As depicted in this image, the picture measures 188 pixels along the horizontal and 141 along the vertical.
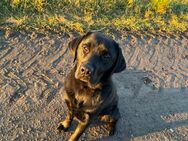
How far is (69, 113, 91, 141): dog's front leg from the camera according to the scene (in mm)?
4641

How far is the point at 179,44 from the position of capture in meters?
7.62

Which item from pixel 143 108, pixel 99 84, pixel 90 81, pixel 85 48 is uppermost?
pixel 85 48

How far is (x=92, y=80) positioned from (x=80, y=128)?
0.74 meters

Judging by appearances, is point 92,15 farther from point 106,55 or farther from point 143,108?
point 106,55

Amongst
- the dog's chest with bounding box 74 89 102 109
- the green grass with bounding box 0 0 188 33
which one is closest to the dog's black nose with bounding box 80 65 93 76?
the dog's chest with bounding box 74 89 102 109

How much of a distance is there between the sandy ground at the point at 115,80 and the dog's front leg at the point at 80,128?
29 centimetres

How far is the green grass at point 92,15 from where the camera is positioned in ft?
23.2

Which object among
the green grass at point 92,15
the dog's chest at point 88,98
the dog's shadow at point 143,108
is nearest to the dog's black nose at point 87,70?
the dog's chest at point 88,98

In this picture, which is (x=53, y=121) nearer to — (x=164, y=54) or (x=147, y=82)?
(x=147, y=82)

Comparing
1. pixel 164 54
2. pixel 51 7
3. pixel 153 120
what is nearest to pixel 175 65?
pixel 164 54

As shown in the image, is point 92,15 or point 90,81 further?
point 92,15

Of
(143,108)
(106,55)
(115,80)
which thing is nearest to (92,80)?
(106,55)

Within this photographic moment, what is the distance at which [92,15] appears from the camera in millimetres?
7758

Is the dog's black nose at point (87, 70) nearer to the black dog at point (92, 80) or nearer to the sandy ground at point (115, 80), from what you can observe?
the black dog at point (92, 80)
